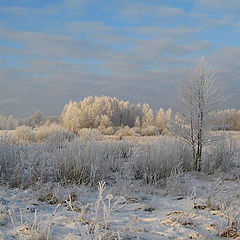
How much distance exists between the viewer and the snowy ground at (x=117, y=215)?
3.55 metres

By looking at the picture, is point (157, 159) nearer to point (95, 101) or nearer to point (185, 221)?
point (185, 221)

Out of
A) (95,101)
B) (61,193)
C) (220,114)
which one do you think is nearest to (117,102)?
(95,101)

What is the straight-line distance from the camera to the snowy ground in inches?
140

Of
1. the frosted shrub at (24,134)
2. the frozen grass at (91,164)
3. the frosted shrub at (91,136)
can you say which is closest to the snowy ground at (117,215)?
the frozen grass at (91,164)

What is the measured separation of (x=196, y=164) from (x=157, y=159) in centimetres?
150

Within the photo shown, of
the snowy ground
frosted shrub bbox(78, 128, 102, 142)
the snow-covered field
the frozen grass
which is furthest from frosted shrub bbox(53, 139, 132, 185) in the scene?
the snowy ground

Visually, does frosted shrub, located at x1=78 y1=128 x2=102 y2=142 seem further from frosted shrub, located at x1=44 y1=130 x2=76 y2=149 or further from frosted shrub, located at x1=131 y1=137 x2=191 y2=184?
frosted shrub, located at x1=131 y1=137 x2=191 y2=184

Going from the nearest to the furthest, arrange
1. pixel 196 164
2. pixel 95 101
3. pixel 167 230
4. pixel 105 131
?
pixel 167 230, pixel 196 164, pixel 105 131, pixel 95 101

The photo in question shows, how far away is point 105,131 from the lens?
3406 centimetres

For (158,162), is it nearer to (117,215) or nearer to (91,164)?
(91,164)

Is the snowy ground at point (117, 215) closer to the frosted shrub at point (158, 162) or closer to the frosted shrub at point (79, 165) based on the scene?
the frosted shrub at point (79, 165)

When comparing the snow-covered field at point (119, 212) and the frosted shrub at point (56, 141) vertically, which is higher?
the frosted shrub at point (56, 141)

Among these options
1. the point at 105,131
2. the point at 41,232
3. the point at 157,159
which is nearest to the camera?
the point at 41,232

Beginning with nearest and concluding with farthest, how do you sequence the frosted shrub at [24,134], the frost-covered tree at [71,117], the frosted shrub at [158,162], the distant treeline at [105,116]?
the frosted shrub at [158,162] → the frosted shrub at [24,134] → the frost-covered tree at [71,117] → the distant treeline at [105,116]
